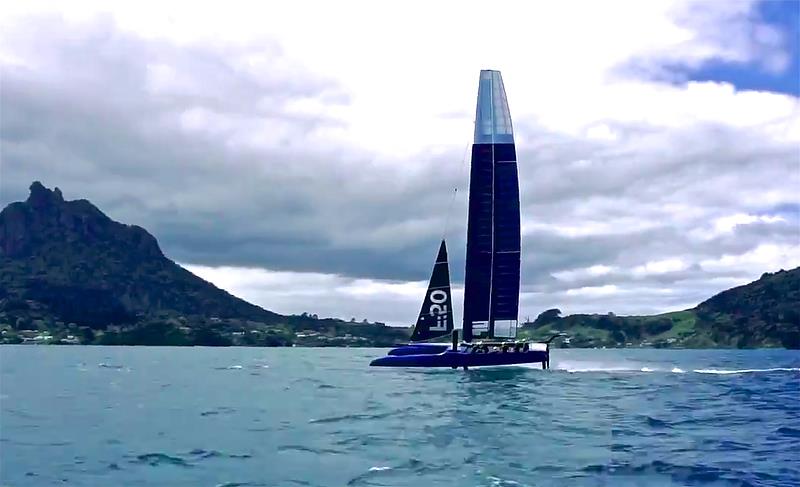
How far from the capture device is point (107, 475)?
27219 mm

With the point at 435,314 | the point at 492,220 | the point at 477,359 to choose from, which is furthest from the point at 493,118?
the point at 477,359

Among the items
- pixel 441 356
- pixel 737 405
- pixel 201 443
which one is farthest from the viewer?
pixel 441 356

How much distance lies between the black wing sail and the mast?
199cm

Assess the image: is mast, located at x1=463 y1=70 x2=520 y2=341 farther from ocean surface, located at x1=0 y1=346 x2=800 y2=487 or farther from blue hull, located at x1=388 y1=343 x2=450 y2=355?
ocean surface, located at x1=0 y1=346 x2=800 y2=487

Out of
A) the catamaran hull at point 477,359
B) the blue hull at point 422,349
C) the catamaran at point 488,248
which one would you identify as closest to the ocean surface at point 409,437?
the catamaran hull at point 477,359

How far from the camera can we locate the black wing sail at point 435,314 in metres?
92.8

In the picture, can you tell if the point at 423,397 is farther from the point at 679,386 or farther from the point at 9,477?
the point at 9,477

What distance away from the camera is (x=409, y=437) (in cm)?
3519

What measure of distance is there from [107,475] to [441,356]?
5882 centimetres

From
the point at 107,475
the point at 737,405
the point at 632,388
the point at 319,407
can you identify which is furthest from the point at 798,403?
the point at 107,475

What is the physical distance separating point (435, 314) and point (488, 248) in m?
8.84

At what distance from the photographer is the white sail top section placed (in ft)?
302

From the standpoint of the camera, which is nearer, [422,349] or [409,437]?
[409,437]

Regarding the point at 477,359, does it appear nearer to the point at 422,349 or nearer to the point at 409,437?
the point at 422,349
